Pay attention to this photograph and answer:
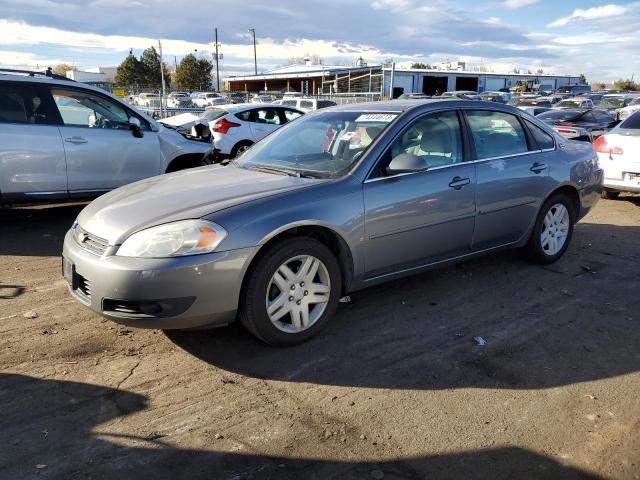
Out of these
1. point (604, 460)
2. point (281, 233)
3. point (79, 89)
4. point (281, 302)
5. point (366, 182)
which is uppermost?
point (79, 89)

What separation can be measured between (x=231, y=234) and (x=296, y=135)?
5.73 feet

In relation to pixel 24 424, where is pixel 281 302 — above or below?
above

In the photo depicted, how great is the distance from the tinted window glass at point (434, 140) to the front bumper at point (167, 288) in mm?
1702

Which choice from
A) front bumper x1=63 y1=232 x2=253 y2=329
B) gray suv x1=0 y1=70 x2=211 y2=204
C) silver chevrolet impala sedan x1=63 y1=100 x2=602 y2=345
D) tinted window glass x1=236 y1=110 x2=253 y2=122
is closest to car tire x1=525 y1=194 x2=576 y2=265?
silver chevrolet impala sedan x1=63 y1=100 x2=602 y2=345

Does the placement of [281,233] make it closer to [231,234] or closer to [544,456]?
[231,234]

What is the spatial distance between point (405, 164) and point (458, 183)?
2.29 feet

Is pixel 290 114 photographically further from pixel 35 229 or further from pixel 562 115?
pixel 35 229

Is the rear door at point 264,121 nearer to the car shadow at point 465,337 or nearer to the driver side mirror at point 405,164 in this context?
the car shadow at point 465,337

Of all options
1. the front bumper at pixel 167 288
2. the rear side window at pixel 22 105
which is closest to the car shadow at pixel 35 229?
the rear side window at pixel 22 105

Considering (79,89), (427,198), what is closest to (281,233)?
(427,198)

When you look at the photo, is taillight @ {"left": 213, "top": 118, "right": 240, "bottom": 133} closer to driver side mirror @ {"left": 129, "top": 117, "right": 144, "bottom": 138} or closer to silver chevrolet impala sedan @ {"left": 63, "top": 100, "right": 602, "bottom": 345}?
driver side mirror @ {"left": 129, "top": 117, "right": 144, "bottom": 138}

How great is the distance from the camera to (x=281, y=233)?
354cm

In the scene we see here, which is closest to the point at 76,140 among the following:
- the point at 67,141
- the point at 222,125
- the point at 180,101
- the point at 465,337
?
the point at 67,141

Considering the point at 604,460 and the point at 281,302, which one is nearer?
the point at 604,460
